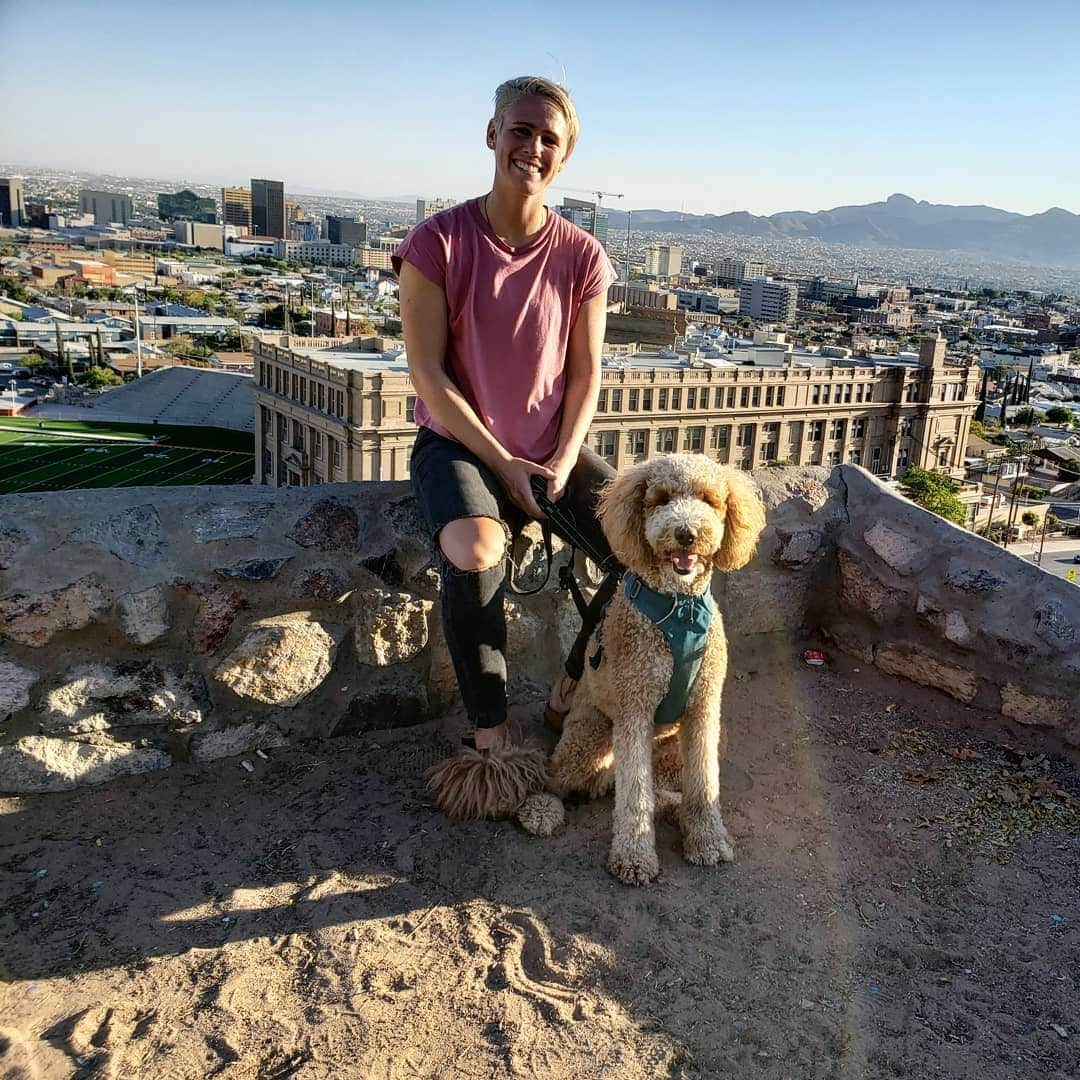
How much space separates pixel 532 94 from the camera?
3.05m

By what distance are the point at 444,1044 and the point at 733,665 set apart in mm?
2301

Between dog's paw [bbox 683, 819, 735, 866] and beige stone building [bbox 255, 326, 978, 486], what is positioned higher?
dog's paw [bbox 683, 819, 735, 866]

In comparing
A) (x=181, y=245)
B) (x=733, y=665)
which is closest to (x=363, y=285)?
(x=181, y=245)

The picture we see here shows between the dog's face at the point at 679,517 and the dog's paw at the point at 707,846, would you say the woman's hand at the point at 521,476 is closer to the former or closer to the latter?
the dog's face at the point at 679,517

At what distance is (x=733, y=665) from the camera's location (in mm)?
4172

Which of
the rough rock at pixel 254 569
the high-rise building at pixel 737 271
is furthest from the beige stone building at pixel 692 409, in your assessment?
the high-rise building at pixel 737 271

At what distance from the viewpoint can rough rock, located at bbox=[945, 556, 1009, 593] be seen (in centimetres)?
379

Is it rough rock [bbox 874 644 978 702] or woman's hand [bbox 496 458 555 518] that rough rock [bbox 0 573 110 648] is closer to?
woman's hand [bbox 496 458 555 518]

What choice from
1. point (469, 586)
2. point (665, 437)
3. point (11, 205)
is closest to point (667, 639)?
point (469, 586)

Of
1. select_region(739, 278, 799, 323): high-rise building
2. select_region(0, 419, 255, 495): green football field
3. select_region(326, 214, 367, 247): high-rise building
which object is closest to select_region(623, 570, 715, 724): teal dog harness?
select_region(0, 419, 255, 495): green football field

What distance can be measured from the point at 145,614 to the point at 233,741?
1.66 feet

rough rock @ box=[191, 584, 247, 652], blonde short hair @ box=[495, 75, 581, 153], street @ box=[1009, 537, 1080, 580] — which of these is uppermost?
blonde short hair @ box=[495, 75, 581, 153]

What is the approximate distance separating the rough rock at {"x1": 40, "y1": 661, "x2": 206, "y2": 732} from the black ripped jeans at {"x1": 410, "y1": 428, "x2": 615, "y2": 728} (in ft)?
2.96

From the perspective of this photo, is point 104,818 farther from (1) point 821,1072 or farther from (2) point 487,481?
(1) point 821,1072
